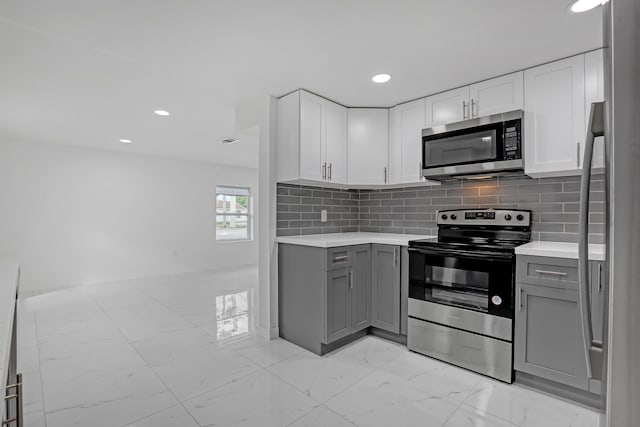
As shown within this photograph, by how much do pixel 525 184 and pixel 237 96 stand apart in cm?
275

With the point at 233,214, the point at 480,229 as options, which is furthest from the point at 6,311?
the point at 233,214

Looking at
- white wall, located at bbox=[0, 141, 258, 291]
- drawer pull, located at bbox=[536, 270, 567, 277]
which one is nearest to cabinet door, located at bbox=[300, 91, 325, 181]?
drawer pull, located at bbox=[536, 270, 567, 277]

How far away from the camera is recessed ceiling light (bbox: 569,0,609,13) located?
1.68m

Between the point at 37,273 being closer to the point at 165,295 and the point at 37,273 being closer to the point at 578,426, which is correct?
the point at 165,295

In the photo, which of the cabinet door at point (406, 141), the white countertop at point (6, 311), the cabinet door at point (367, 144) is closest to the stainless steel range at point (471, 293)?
the cabinet door at point (406, 141)

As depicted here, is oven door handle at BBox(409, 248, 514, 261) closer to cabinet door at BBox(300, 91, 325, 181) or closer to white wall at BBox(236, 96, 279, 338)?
cabinet door at BBox(300, 91, 325, 181)

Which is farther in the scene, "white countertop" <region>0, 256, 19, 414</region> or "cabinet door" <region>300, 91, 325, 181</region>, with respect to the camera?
"cabinet door" <region>300, 91, 325, 181</region>

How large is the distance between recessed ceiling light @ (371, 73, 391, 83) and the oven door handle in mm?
1436

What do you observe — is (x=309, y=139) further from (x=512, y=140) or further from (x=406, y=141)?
(x=512, y=140)

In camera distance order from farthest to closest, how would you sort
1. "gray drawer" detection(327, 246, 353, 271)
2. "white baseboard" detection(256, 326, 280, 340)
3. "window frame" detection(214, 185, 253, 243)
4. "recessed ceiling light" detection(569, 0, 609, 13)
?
"window frame" detection(214, 185, 253, 243)
"white baseboard" detection(256, 326, 280, 340)
"gray drawer" detection(327, 246, 353, 271)
"recessed ceiling light" detection(569, 0, 609, 13)

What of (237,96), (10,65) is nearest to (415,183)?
(237,96)

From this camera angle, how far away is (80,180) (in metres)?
5.36

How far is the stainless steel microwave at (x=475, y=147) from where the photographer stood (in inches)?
95.3

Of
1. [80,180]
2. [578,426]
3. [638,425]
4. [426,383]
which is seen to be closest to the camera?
[638,425]
